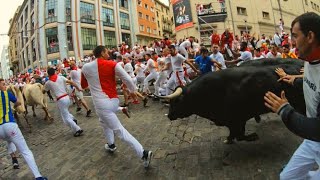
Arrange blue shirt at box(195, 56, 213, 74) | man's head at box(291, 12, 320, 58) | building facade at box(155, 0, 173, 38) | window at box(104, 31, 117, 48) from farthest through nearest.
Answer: building facade at box(155, 0, 173, 38) < window at box(104, 31, 117, 48) < blue shirt at box(195, 56, 213, 74) < man's head at box(291, 12, 320, 58)

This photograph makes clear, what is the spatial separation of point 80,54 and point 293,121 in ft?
158

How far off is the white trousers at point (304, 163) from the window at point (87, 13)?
48.3 meters

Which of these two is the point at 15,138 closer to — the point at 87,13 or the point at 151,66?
the point at 151,66

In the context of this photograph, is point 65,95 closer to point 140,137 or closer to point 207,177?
point 140,137

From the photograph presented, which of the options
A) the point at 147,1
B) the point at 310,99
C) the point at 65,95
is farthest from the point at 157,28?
the point at 310,99

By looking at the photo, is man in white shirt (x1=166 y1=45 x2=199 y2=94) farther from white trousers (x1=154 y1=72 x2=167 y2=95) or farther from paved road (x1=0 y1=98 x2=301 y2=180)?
paved road (x1=0 y1=98 x2=301 y2=180)

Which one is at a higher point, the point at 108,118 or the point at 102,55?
the point at 102,55

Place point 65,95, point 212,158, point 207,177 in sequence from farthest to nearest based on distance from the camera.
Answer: point 65,95 < point 212,158 < point 207,177

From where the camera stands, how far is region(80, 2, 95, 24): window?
48.6 m

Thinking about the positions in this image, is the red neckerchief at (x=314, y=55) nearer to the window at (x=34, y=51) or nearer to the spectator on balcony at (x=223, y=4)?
the spectator on balcony at (x=223, y=4)

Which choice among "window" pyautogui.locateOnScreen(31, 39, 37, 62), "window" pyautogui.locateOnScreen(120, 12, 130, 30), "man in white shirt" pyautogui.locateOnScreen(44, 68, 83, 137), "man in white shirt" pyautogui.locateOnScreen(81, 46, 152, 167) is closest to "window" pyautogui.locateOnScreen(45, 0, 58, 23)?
"window" pyautogui.locateOnScreen(31, 39, 37, 62)

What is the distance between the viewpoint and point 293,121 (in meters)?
2.47

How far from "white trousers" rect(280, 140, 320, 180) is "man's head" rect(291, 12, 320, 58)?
842 millimetres

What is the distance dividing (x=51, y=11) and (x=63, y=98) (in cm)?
4274
